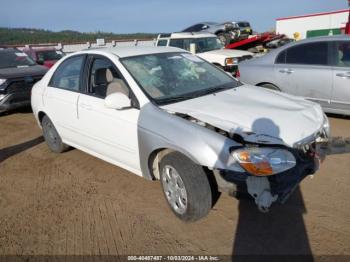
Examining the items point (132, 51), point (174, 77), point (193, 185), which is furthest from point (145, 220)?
point (132, 51)

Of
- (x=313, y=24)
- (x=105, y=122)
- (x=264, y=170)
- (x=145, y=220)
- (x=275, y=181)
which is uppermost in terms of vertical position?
(x=313, y=24)

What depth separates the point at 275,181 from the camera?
9.18 feet

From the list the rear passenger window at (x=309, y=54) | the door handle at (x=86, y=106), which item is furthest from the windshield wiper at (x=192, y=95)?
the rear passenger window at (x=309, y=54)

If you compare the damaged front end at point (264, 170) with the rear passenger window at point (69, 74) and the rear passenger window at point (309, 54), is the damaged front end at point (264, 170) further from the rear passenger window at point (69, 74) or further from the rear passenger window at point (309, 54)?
the rear passenger window at point (309, 54)

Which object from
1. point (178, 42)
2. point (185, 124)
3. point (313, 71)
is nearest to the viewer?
point (185, 124)

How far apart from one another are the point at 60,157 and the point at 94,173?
102 centimetres

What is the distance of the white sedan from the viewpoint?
2.82 m

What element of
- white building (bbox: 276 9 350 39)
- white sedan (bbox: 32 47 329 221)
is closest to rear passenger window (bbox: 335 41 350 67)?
white sedan (bbox: 32 47 329 221)

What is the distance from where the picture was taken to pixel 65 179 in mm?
4562

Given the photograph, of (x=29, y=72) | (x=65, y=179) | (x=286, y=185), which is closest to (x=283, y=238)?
(x=286, y=185)

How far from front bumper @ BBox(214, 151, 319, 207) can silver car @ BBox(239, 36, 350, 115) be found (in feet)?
10.7

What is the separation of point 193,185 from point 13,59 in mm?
8615

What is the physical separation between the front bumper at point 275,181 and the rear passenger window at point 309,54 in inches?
143

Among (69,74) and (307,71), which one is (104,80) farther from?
(307,71)
